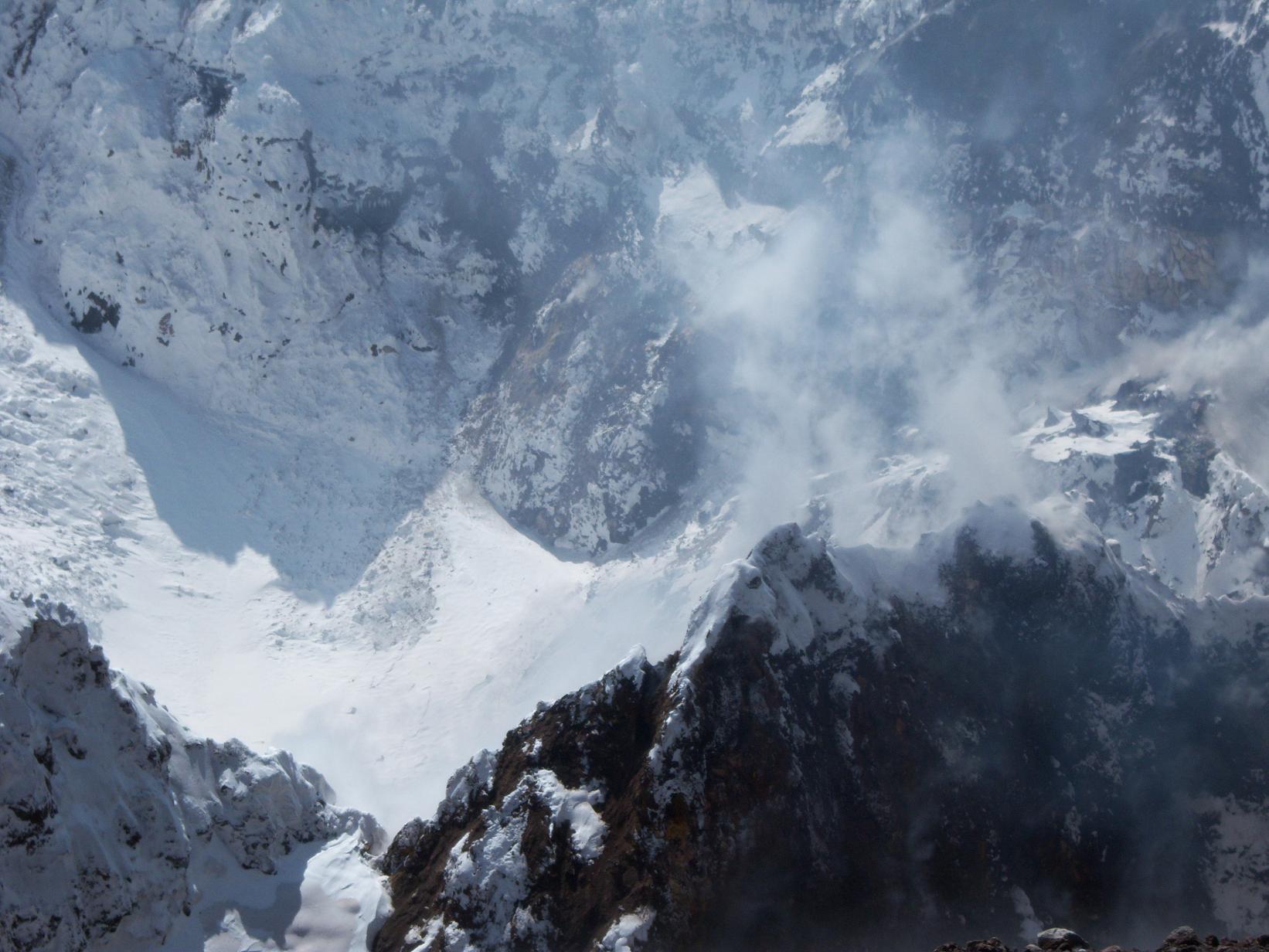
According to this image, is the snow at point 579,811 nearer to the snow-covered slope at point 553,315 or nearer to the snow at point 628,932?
the snow at point 628,932

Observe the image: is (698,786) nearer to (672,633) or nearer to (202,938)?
(202,938)

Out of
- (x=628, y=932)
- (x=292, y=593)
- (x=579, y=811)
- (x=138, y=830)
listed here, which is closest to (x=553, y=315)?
(x=292, y=593)

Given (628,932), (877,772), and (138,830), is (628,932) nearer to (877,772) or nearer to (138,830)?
(877,772)

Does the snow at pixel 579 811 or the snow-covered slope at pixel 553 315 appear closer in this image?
the snow at pixel 579 811

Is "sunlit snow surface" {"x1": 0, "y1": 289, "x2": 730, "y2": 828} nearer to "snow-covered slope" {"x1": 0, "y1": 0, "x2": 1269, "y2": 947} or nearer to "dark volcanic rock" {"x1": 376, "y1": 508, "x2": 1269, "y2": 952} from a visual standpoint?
"snow-covered slope" {"x1": 0, "y1": 0, "x2": 1269, "y2": 947}

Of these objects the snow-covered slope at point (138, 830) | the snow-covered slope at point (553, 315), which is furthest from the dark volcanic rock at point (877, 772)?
the snow-covered slope at point (553, 315)

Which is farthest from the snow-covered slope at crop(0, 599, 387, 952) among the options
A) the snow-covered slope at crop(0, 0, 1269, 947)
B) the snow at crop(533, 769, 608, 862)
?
the snow-covered slope at crop(0, 0, 1269, 947)

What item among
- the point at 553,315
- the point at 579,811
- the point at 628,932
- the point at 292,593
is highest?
the point at 553,315
